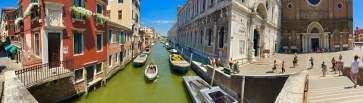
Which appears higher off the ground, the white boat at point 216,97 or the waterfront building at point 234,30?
the waterfront building at point 234,30

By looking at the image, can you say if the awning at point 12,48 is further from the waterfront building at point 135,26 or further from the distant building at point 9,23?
the waterfront building at point 135,26

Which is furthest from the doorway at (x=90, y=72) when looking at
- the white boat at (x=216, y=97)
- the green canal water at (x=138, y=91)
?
the white boat at (x=216, y=97)

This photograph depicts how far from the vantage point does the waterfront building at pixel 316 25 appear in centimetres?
4425

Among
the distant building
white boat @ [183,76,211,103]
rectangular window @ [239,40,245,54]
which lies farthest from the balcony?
the distant building

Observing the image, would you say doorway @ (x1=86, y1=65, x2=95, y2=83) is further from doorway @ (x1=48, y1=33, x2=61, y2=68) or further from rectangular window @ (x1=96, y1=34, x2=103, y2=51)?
doorway @ (x1=48, y1=33, x2=61, y2=68)

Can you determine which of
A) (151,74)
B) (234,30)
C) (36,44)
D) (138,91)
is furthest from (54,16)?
(234,30)

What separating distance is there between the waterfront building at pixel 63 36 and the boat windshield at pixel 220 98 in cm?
732

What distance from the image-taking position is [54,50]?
1738 centimetres

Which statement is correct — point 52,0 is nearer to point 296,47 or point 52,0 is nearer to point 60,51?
point 60,51

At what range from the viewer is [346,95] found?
10430 millimetres

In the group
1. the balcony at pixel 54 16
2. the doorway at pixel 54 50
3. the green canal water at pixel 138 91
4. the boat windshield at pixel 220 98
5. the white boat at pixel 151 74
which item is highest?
the balcony at pixel 54 16

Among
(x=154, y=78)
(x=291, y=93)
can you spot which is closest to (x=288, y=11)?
(x=154, y=78)

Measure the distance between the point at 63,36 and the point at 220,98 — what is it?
8.80 meters

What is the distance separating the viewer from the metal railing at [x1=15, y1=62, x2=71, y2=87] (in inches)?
526
